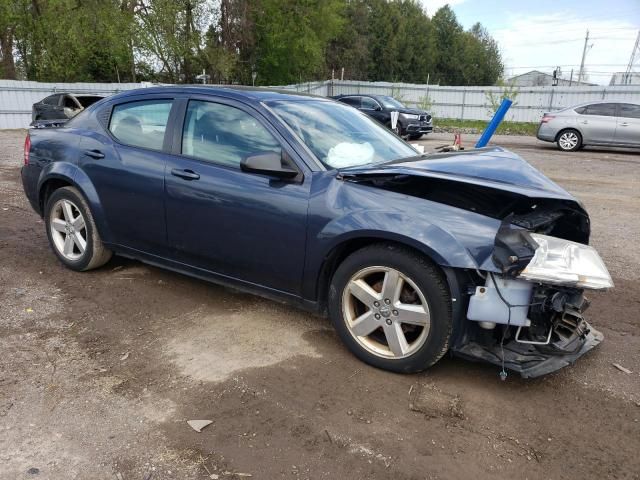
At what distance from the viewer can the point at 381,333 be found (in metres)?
3.25

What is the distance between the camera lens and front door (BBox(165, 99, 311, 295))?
3320 millimetres

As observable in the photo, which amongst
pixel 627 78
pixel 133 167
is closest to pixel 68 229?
pixel 133 167

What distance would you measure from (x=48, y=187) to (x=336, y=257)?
3073 mm

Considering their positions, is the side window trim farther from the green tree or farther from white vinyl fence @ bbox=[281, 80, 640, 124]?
the green tree

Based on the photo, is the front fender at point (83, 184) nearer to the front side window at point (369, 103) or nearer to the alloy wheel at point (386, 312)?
the alloy wheel at point (386, 312)

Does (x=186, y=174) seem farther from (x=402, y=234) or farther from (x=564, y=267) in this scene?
(x=564, y=267)

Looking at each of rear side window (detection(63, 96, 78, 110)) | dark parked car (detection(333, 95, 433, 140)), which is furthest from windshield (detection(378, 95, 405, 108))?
rear side window (detection(63, 96, 78, 110))

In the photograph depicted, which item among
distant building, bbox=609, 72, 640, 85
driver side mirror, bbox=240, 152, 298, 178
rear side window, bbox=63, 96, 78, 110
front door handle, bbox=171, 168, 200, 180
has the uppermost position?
distant building, bbox=609, 72, 640, 85

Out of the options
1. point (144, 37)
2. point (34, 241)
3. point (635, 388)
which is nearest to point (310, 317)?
point (635, 388)

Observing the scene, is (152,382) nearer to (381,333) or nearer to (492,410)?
(381,333)

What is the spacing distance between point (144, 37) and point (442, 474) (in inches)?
1113

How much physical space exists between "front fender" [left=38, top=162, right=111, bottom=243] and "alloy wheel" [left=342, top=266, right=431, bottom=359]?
2.35 metres

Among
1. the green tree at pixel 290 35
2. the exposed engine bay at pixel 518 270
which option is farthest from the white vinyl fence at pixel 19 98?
the exposed engine bay at pixel 518 270

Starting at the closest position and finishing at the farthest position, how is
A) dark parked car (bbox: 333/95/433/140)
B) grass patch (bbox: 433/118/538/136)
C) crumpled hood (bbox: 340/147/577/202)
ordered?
crumpled hood (bbox: 340/147/577/202) → dark parked car (bbox: 333/95/433/140) → grass patch (bbox: 433/118/538/136)
